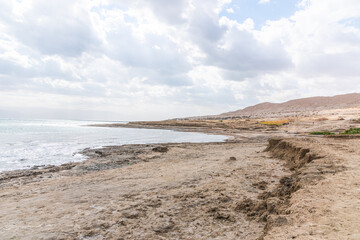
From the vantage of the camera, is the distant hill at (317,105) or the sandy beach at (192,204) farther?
the distant hill at (317,105)

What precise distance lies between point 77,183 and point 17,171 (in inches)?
182

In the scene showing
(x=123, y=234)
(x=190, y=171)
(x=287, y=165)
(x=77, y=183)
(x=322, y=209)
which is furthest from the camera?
(x=287, y=165)

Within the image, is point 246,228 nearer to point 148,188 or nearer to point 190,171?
point 148,188

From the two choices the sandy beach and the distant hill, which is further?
the distant hill

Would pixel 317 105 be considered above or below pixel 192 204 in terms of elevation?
above

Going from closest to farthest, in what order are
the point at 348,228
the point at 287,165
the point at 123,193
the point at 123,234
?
the point at 348,228, the point at 123,234, the point at 123,193, the point at 287,165

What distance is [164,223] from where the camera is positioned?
4.41m

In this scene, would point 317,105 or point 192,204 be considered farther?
point 317,105

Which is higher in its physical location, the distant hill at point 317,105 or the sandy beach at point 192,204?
the distant hill at point 317,105

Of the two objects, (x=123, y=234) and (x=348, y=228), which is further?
(x=123, y=234)

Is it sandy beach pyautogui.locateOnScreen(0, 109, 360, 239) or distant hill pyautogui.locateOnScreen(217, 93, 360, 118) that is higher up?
distant hill pyautogui.locateOnScreen(217, 93, 360, 118)

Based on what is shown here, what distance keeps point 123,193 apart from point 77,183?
2.48 metres

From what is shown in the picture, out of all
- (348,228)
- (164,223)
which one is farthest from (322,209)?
(164,223)

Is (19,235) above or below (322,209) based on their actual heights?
below
